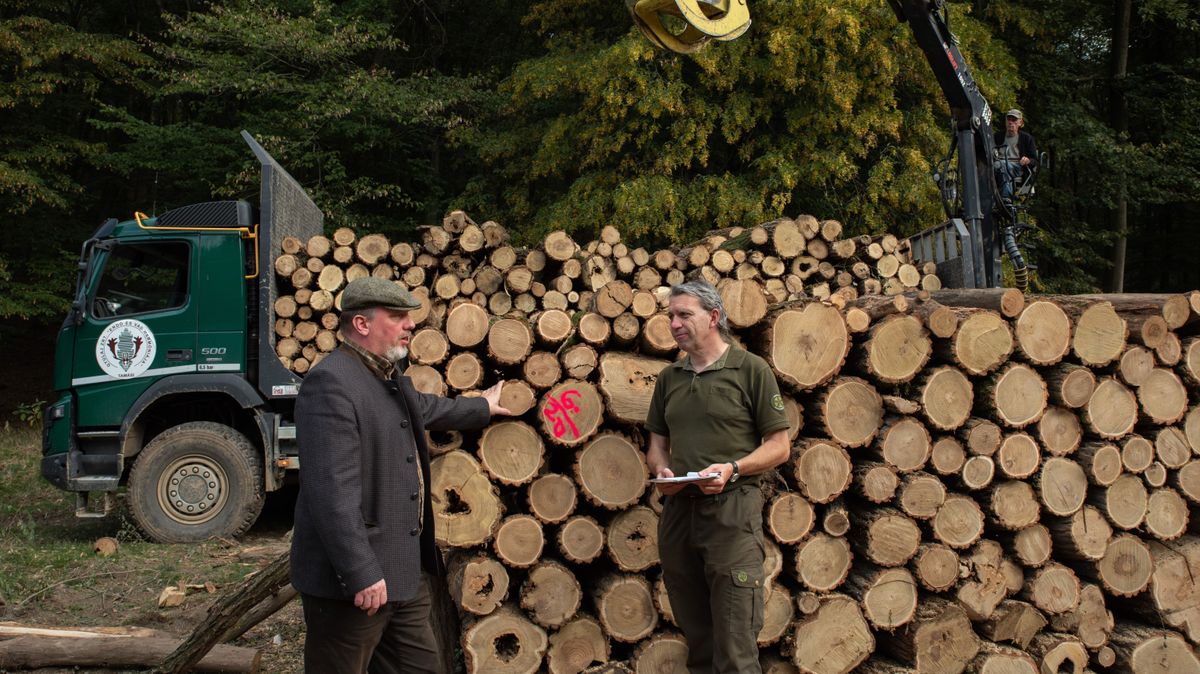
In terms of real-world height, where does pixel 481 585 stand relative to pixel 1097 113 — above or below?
below

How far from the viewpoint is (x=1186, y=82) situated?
1588cm

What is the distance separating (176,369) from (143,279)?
0.83 meters

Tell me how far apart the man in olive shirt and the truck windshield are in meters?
5.46

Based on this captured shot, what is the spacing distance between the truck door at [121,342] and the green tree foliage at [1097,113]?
13606 millimetres

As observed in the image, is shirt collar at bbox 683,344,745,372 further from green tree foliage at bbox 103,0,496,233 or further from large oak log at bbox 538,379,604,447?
green tree foliage at bbox 103,0,496,233

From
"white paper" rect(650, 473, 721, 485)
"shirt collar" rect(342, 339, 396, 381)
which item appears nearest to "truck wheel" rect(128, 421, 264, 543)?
"shirt collar" rect(342, 339, 396, 381)

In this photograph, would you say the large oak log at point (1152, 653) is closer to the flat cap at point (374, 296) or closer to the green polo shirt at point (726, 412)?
the green polo shirt at point (726, 412)

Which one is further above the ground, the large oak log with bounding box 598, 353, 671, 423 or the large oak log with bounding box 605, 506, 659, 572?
the large oak log with bounding box 598, 353, 671, 423

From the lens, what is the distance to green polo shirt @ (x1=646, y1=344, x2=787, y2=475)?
143 inches

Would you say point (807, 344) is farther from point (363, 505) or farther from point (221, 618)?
point (221, 618)

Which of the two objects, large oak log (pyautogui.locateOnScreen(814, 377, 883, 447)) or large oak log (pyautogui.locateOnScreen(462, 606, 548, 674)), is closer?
large oak log (pyautogui.locateOnScreen(462, 606, 548, 674))

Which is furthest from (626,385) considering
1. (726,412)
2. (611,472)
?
(726,412)

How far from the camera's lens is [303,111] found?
14.0m

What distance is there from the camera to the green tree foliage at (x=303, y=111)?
13.6 metres
